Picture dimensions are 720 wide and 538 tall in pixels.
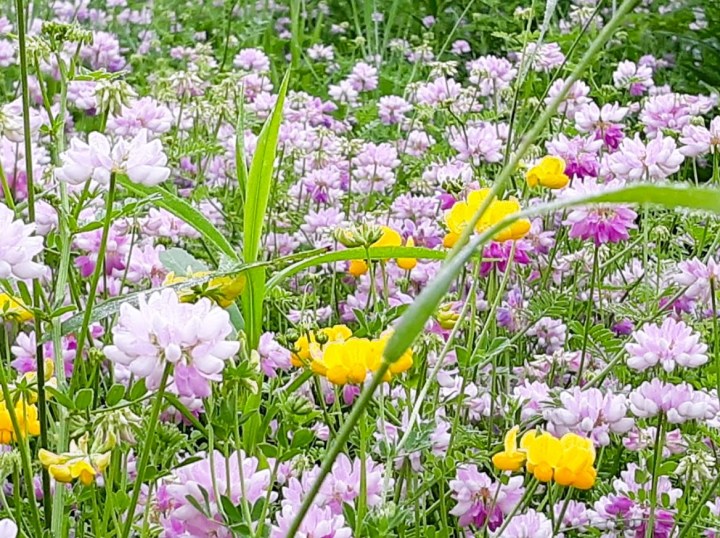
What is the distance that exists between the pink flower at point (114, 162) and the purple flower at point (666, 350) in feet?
1.49

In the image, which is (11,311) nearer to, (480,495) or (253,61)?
(480,495)

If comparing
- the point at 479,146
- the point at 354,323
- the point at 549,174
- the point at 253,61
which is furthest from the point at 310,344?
the point at 253,61

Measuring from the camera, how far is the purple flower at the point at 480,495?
3.32 feet

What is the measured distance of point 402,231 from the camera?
4.97 ft

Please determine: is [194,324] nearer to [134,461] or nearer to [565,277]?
[134,461]

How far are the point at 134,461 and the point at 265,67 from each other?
1523 millimetres

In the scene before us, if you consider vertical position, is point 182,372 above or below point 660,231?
above

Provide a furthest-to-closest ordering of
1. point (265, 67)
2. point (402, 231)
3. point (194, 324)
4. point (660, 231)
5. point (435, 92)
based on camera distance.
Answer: point (265, 67) → point (435, 92) → point (402, 231) → point (660, 231) → point (194, 324)

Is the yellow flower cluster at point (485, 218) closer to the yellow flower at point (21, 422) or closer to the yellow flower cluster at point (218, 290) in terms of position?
the yellow flower cluster at point (218, 290)

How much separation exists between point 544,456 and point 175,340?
280 millimetres

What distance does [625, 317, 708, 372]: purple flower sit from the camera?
1.03 metres

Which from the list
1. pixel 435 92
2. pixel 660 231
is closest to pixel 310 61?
pixel 435 92

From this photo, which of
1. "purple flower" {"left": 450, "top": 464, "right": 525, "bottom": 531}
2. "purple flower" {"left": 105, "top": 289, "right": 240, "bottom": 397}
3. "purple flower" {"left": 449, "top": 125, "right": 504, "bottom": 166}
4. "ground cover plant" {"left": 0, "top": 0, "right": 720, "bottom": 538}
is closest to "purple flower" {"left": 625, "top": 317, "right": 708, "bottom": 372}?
"ground cover plant" {"left": 0, "top": 0, "right": 720, "bottom": 538}

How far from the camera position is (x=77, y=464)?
2.36 feet
